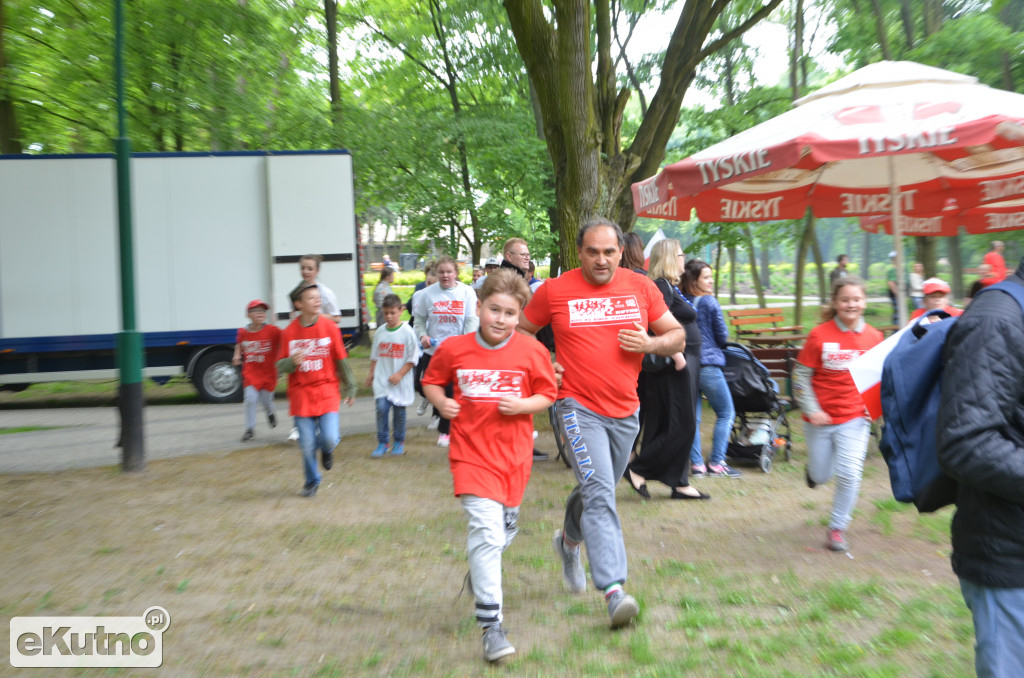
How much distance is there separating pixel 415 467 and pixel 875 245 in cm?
8104

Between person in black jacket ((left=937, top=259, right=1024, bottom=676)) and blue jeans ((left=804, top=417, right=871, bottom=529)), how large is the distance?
344 cm

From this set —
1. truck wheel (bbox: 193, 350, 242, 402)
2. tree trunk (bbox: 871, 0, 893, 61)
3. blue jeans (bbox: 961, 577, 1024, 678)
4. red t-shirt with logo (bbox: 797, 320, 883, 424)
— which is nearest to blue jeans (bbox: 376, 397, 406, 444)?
red t-shirt with logo (bbox: 797, 320, 883, 424)

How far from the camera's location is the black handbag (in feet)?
23.2

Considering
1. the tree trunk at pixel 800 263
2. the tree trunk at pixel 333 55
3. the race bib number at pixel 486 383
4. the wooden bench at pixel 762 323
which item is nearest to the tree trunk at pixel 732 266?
the tree trunk at pixel 800 263

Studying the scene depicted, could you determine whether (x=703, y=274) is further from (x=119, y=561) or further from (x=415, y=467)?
(x=119, y=561)

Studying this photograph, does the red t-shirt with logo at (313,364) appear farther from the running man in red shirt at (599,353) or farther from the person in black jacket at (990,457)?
the person in black jacket at (990,457)

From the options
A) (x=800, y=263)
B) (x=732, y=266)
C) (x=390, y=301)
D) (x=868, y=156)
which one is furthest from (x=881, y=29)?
(x=868, y=156)

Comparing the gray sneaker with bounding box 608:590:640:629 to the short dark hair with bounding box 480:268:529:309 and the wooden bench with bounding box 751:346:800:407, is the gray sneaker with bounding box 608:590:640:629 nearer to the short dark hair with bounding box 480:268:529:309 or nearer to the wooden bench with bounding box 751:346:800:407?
the short dark hair with bounding box 480:268:529:309

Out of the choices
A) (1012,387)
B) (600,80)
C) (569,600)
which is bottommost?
(569,600)

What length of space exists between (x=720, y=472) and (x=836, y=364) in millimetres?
2755

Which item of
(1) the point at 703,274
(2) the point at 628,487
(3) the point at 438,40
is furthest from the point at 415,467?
(3) the point at 438,40

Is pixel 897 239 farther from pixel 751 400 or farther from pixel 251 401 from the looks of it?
pixel 251 401

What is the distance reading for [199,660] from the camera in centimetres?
427

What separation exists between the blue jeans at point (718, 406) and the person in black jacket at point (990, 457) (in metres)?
5.75
